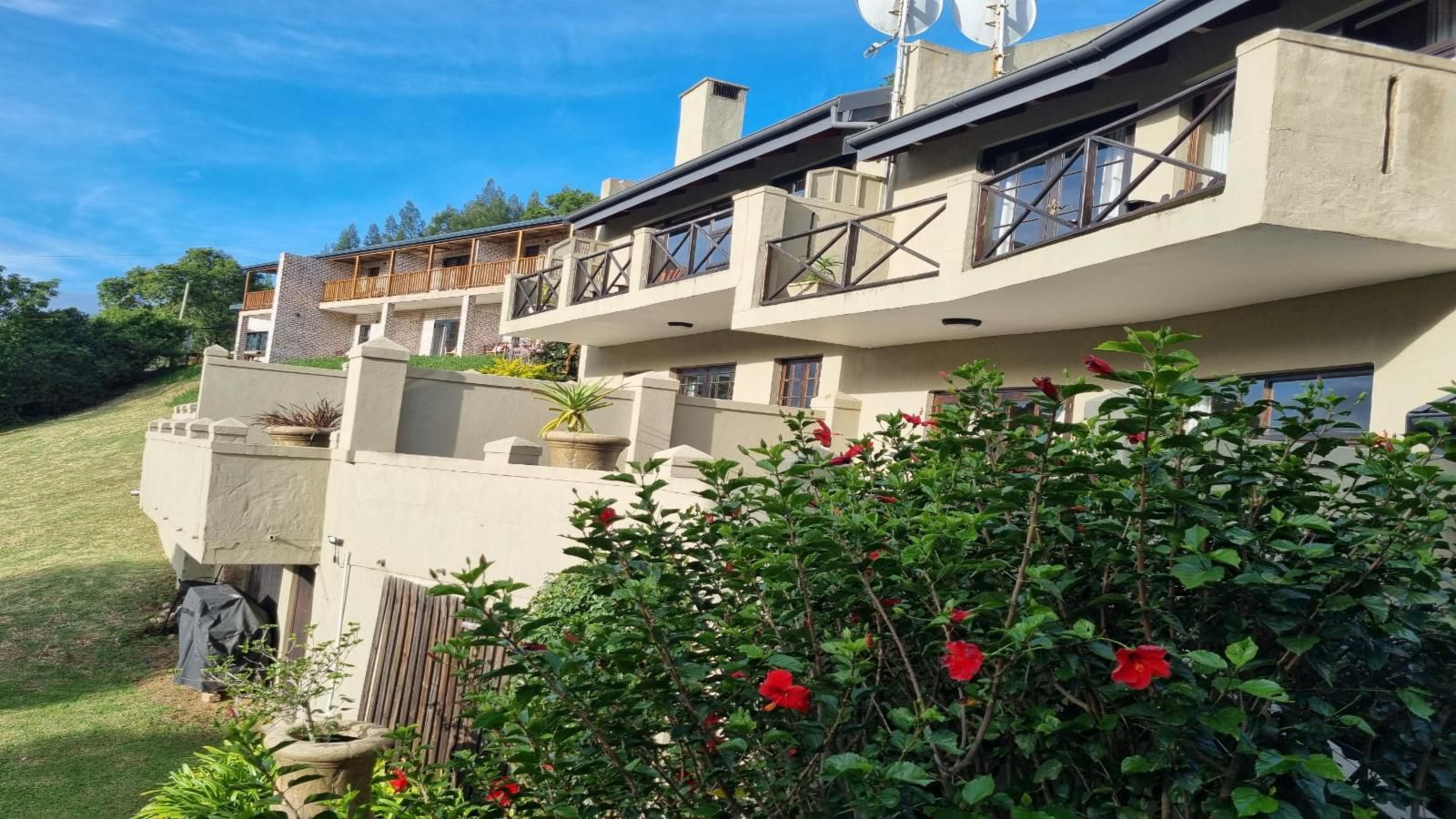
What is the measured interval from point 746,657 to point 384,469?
10.6m

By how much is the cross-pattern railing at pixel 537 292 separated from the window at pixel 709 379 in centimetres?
301

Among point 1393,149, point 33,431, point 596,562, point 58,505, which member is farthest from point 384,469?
point 33,431

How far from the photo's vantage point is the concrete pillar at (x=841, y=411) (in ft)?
47.9

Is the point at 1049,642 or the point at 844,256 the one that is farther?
the point at 844,256

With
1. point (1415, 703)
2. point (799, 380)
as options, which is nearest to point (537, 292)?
point (799, 380)

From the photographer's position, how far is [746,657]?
145 inches

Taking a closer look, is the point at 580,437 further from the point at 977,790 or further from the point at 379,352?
the point at 977,790

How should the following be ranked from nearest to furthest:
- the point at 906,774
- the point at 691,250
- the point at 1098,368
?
the point at 906,774 < the point at 1098,368 < the point at 691,250

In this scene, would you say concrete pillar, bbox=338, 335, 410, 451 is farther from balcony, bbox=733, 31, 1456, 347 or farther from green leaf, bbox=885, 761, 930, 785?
green leaf, bbox=885, 761, 930, 785

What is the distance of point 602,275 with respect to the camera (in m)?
19.5

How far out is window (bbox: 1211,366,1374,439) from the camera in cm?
875

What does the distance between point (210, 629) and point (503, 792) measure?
1368 cm

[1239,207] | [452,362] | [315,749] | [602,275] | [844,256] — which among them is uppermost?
[602,275]

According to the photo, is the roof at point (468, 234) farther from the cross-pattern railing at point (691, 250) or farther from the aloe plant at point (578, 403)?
the aloe plant at point (578, 403)
